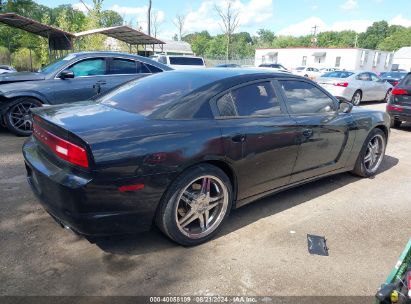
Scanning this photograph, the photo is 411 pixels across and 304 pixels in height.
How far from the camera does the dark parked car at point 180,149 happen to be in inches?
106

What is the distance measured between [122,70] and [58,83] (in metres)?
1.34

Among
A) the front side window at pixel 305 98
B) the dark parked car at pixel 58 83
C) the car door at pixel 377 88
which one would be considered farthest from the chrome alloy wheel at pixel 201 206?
the car door at pixel 377 88

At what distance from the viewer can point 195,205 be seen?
321 centimetres

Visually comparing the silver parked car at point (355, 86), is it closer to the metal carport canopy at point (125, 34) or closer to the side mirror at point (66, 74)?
the side mirror at point (66, 74)

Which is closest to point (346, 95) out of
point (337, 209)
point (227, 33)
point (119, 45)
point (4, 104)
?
point (337, 209)

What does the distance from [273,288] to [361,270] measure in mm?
841

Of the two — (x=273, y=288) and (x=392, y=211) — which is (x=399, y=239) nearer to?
(x=392, y=211)

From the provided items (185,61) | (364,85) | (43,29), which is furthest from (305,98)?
(185,61)

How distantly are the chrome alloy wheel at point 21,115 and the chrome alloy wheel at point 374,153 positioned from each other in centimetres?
586

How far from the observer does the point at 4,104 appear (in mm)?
6621

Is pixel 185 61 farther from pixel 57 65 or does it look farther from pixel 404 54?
pixel 404 54

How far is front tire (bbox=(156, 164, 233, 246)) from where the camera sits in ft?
9.84

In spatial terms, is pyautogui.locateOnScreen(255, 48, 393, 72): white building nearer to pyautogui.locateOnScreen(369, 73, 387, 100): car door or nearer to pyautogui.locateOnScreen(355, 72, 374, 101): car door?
pyautogui.locateOnScreen(369, 73, 387, 100): car door

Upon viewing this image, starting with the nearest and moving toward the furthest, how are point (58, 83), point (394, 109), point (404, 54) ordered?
point (58, 83)
point (394, 109)
point (404, 54)
